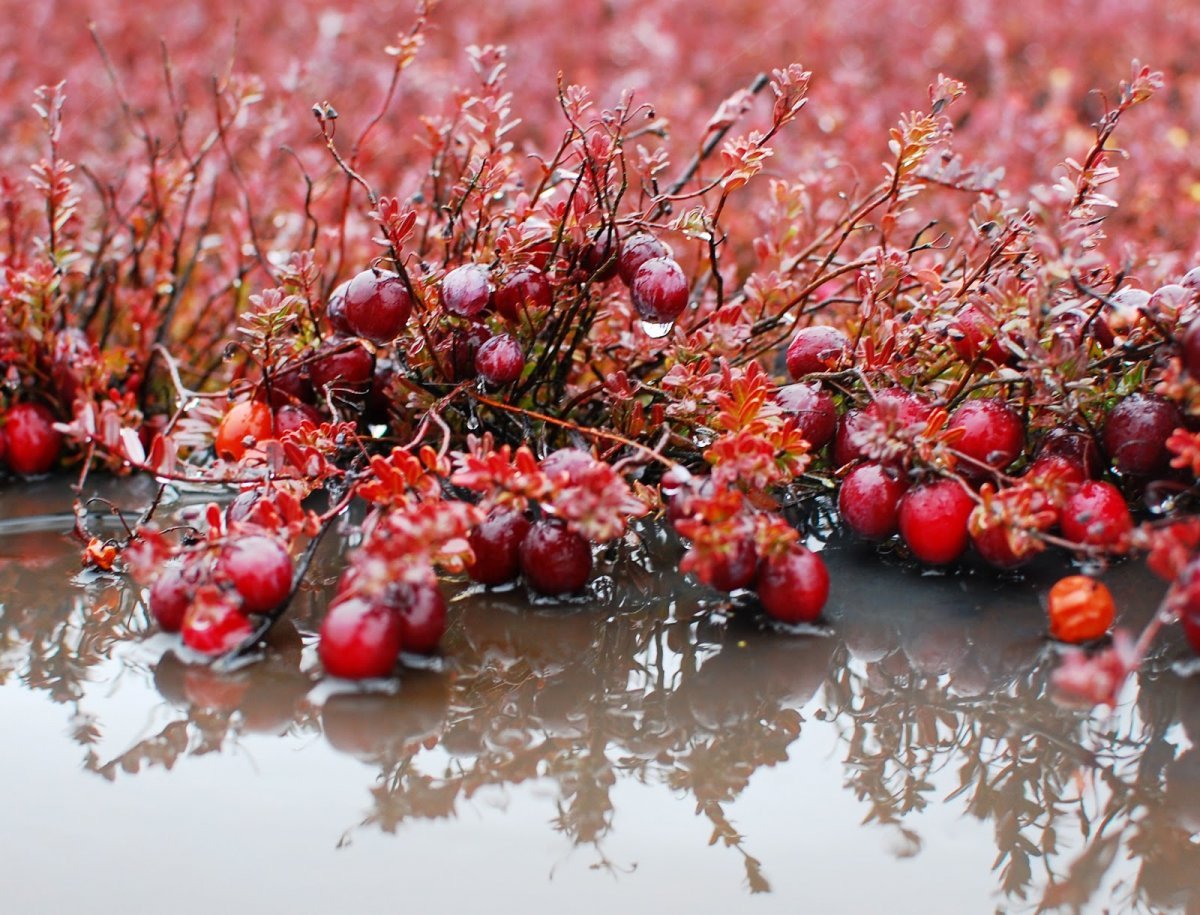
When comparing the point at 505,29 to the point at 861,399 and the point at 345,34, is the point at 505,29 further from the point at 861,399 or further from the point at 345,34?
the point at 861,399

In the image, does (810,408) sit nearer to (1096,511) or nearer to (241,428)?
(1096,511)

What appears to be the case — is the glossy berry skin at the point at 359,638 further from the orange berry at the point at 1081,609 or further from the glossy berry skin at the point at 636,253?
the orange berry at the point at 1081,609

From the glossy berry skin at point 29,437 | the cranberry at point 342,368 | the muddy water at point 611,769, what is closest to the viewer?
the muddy water at point 611,769

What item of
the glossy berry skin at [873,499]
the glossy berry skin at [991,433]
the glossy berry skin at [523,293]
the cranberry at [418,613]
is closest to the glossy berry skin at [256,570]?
the cranberry at [418,613]

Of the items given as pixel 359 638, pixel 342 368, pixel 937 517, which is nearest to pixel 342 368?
pixel 342 368

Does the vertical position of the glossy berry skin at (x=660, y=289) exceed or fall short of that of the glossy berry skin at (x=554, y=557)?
it exceeds it

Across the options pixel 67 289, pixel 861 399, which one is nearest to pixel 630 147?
pixel 67 289
